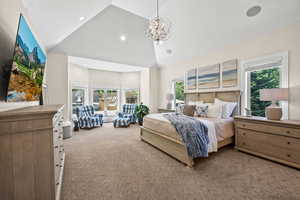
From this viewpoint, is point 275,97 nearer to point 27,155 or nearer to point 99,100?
point 27,155

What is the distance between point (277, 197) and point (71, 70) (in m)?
6.45

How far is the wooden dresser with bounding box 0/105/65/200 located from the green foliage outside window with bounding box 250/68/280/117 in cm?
420

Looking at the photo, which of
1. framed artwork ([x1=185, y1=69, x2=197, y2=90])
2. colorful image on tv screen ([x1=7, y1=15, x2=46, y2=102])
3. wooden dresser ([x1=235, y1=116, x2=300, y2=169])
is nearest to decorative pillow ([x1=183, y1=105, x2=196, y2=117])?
wooden dresser ([x1=235, y1=116, x2=300, y2=169])

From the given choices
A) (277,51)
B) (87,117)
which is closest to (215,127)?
(277,51)

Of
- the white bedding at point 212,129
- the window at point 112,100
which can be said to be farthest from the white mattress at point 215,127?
the window at point 112,100

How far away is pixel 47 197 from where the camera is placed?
118 cm

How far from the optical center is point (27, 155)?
1.11 meters

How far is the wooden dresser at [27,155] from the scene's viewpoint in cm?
103

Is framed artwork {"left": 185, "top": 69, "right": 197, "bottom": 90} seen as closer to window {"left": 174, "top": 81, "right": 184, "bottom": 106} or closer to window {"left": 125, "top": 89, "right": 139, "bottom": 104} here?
window {"left": 174, "top": 81, "right": 184, "bottom": 106}

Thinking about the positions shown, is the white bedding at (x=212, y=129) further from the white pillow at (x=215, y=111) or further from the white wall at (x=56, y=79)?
the white wall at (x=56, y=79)

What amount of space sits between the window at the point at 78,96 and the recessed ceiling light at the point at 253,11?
6.30m

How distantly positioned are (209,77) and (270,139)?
2.27 m

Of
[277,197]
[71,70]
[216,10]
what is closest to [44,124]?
[277,197]

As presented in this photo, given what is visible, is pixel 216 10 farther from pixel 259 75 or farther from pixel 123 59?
pixel 123 59
